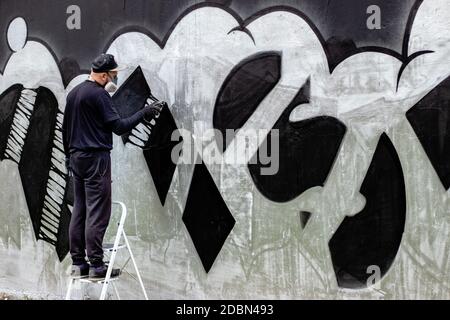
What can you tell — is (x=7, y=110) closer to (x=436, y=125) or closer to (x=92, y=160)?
(x=92, y=160)

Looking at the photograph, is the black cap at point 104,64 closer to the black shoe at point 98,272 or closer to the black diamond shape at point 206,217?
the black diamond shape at point 206,217

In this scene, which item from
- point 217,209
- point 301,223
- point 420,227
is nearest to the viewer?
point 420,227

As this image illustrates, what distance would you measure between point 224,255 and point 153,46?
2.13 metres

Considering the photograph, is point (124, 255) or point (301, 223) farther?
point (124, 255)

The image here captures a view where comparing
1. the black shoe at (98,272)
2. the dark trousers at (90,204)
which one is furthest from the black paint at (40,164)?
the black shoe at (98,272)

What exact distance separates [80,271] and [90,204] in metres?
0.57

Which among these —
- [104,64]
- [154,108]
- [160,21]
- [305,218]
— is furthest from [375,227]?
[160,21]

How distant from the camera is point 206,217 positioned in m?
5.71

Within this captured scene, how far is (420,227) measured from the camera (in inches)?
194

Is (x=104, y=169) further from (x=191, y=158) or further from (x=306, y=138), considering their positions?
(x=306, y=138)

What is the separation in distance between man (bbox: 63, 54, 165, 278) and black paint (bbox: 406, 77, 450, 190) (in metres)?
2.35

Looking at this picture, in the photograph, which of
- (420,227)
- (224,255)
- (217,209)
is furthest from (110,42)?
(420,227)

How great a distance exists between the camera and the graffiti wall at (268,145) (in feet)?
16.3
